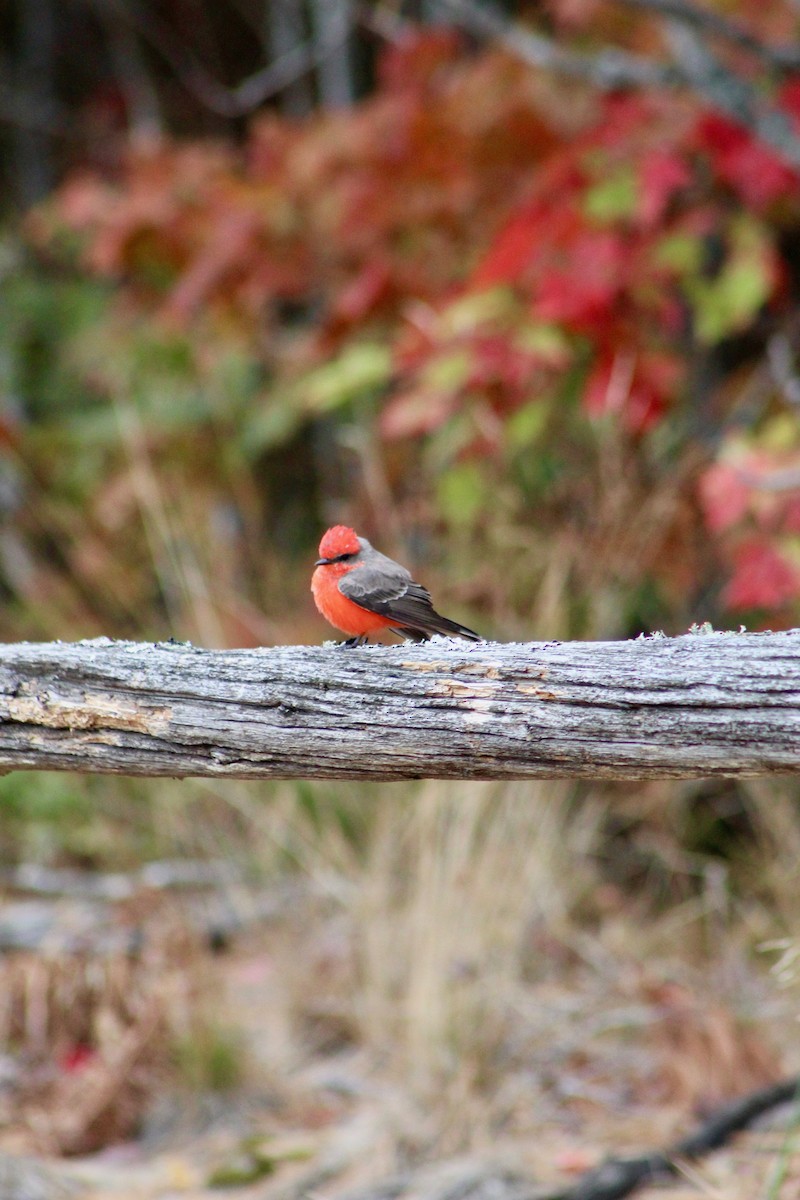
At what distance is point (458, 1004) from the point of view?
4.23 m

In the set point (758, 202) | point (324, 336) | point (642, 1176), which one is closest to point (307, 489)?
point (324, 336)

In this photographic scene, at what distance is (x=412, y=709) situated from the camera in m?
2.13

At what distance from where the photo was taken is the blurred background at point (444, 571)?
4.32 meters

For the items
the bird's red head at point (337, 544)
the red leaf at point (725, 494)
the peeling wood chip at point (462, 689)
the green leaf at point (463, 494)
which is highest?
the green leaf at point (463, 494)

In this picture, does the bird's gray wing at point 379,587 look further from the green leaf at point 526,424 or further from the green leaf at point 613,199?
the green leaf at point 613,199

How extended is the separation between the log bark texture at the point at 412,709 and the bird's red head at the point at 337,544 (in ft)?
2.49

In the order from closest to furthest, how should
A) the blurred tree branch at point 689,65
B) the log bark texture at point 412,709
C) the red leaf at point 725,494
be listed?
the log bark texture at point 412,709
the red leaf at point 725,494
the blurred tree branch at point 689,65

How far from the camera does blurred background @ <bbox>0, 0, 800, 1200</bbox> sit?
14.2 ft

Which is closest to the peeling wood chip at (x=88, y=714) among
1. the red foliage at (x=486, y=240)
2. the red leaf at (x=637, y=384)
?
the red foliage at (x=486, y=240)

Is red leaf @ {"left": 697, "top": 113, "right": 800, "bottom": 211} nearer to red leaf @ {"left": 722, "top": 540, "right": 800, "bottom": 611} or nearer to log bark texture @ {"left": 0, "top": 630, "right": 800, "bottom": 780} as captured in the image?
red leaf @ {"left": 722, "top": 540, "right": 800, "bottom": 611}

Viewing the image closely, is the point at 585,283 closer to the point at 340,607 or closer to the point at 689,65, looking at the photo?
the point at 689,65

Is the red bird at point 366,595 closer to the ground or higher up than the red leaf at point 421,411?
closer to the ground

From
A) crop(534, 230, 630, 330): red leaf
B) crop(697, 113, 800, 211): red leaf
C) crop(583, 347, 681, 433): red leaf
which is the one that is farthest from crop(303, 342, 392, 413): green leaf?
crop(697, 113, 800, 211): red leaf

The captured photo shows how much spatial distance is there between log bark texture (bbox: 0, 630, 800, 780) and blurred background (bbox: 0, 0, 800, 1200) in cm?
114
